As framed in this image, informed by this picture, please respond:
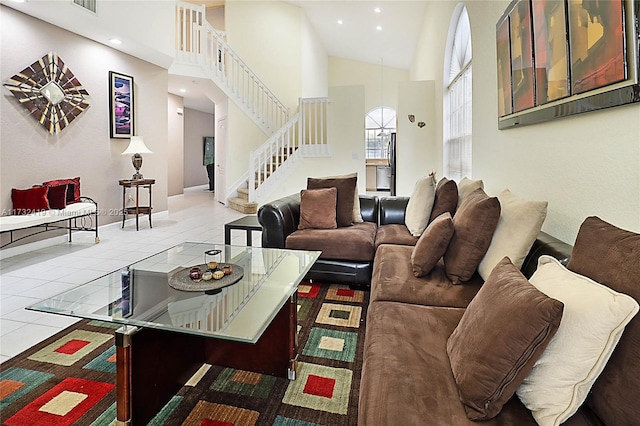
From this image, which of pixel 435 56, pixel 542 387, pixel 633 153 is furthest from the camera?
pixel 435 56

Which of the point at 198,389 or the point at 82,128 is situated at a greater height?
the point at 82,128

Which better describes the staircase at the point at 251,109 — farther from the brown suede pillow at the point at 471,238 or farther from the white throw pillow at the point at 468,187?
the brown suede pillow at the point at 471,238

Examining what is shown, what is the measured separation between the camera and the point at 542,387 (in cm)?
98

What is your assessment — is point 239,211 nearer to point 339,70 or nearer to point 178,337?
point 178,337

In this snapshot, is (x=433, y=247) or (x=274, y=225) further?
(x=274, y=225)

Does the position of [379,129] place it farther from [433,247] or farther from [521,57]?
[433,247]

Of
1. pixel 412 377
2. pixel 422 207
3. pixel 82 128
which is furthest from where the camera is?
pixel 82 128

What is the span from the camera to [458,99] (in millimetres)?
4758

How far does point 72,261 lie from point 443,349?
4.08 metres

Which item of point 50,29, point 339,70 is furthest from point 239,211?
point 339,70

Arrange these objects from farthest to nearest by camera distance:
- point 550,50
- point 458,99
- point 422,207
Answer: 1. point 458,99
2. point 422,207
3. point 550,50

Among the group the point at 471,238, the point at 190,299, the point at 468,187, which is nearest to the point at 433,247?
the point at 471,238

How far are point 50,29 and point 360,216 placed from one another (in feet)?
14.6

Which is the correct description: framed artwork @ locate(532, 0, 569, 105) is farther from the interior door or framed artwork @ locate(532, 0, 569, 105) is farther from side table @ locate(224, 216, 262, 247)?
the interior door
